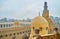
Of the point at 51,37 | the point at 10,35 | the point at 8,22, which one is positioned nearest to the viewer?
the point at 51,37

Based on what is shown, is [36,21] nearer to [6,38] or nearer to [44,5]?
[44,5]

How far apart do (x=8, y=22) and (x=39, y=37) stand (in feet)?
84.6

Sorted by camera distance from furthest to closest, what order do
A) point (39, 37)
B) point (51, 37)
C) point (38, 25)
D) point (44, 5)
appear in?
point (44, 5) → point (38, 25) → point (51, 37) → point (39, 37)

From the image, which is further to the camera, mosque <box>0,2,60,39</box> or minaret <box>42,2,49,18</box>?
minaret <box>42,2,49,18</box>

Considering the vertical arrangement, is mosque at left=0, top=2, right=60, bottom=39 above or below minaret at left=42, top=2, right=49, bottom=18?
below

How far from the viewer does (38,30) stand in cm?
723

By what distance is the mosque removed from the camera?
744cm

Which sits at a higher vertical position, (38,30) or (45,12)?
(45,12)

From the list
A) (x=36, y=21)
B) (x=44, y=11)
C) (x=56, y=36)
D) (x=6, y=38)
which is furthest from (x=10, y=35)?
(x=56, y=36)

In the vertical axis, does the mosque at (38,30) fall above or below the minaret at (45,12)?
below

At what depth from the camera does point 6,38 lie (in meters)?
22.3

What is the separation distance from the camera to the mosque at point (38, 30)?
7438mm

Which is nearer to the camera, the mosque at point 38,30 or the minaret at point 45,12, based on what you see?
the mosque at point 38,30

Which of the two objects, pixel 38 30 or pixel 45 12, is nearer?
pixel 38 30
